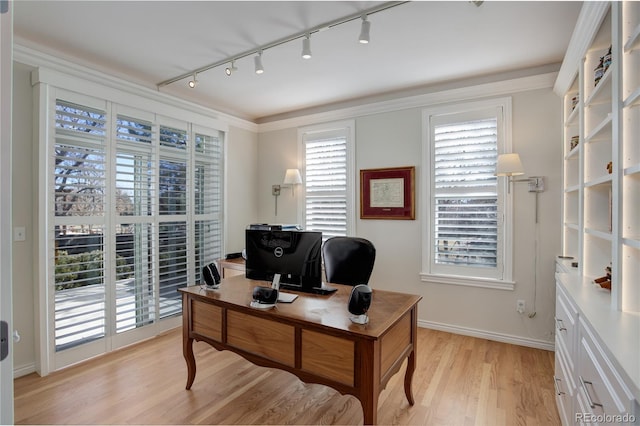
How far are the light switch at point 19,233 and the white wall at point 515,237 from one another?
3248 mm

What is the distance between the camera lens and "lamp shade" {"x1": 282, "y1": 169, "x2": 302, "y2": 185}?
14.3ft

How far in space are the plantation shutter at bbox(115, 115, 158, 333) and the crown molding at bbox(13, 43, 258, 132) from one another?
0.30 meters

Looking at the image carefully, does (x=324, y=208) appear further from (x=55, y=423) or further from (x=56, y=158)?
(x=55, y=423)

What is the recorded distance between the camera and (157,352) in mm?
3129

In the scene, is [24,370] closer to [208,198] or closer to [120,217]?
[120,217]

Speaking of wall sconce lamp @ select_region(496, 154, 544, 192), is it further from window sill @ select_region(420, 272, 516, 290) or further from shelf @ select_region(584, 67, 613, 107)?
window sill @ select_region(420, 272, 516, 290)

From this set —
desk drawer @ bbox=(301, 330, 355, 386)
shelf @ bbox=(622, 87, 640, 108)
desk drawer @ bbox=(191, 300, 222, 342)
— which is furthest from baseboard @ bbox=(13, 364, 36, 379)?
shelf @ bbox=(622, 87, 640, 108)

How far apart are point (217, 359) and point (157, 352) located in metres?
0.65

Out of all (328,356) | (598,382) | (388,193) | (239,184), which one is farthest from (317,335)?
(239,184)

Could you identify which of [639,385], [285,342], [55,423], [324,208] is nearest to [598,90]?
[639,385]

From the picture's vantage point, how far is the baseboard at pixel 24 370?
2628mm

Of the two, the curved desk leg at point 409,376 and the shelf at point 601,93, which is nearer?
the shelf at point 601,93

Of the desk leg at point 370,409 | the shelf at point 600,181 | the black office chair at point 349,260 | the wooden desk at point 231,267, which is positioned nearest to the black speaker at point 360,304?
the desk leg at point 370,409

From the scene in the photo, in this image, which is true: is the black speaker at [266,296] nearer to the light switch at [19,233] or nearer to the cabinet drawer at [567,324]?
the cabinet drawer at [567,324]
